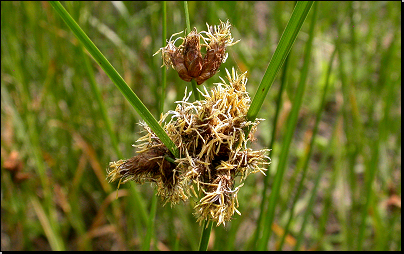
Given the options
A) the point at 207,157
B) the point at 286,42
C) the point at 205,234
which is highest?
the point at 286,42

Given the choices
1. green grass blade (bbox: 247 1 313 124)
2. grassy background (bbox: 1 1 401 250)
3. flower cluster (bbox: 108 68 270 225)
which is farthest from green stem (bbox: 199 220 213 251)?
grassy background (bbox: 1 1 401 250)

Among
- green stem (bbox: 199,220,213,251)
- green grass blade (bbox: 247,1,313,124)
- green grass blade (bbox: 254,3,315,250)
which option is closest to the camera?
green grass blade (bbox: 247,1,313,124)

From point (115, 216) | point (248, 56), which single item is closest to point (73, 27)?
point (115, 216)

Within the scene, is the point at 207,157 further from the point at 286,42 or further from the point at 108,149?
the point at 108,149

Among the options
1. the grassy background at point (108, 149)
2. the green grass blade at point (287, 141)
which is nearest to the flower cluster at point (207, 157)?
the green grass blade at point (287, 141)

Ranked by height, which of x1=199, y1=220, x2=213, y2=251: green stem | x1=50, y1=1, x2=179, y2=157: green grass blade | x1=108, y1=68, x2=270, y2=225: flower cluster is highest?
x1=50, y1=1, x2=179, y2=157: green grass blade

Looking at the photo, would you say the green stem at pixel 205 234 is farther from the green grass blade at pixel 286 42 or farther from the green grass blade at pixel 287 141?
the green grass blade at pixel 287 141

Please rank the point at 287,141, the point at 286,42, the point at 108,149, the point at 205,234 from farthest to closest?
the point at 108,149
the point at 287,141
the point at 205,234
the point at 286,42

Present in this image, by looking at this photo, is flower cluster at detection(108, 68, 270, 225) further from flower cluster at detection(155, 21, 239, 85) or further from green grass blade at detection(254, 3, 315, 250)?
green grass blade at detection(254, 3, 315, 250)

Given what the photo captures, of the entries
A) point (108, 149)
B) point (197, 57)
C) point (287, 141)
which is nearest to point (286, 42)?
point (197, 57)

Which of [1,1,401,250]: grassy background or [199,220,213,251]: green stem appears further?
[1,1,401,250]: grassy background

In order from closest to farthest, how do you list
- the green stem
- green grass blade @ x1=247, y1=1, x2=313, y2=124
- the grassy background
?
green grass blade @ x1=247, y1=1, x2=313, y2=124
the green stem
the grassy background
